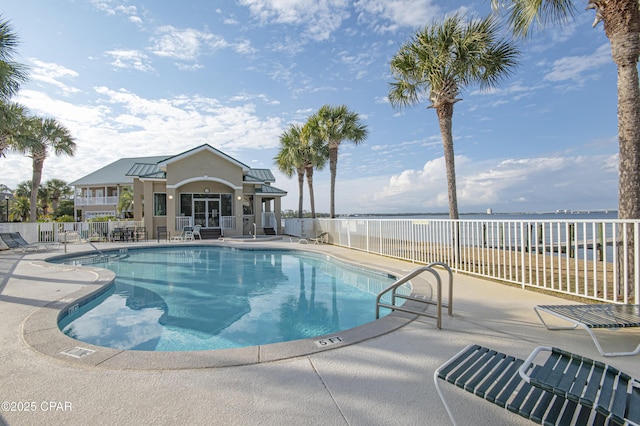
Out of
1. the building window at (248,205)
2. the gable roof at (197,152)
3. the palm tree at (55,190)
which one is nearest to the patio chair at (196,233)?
the building window at (248,205)

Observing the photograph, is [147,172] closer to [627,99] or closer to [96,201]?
[96,201]

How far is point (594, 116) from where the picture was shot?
15195mm

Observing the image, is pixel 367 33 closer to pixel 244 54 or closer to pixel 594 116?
pixel 244 54

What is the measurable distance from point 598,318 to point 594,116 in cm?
1786

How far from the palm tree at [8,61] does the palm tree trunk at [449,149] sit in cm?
1285

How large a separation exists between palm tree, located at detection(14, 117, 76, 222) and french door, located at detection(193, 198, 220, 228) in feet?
32.9

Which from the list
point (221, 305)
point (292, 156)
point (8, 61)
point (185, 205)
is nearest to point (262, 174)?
point (292, 156)

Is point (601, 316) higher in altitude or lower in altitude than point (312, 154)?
lower

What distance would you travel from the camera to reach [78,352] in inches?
123

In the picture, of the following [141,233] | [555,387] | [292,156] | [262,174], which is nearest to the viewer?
[555,387]

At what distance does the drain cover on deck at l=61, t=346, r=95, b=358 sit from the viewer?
120 inches

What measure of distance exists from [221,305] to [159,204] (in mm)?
16196

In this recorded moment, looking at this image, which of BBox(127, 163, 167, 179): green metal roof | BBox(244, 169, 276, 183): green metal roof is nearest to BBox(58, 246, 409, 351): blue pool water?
BBox(127, 163, 167, 179): green metal roof

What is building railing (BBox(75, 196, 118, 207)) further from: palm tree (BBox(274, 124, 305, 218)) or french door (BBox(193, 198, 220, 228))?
palm tree (BBox(274, 124, 305, 218))
